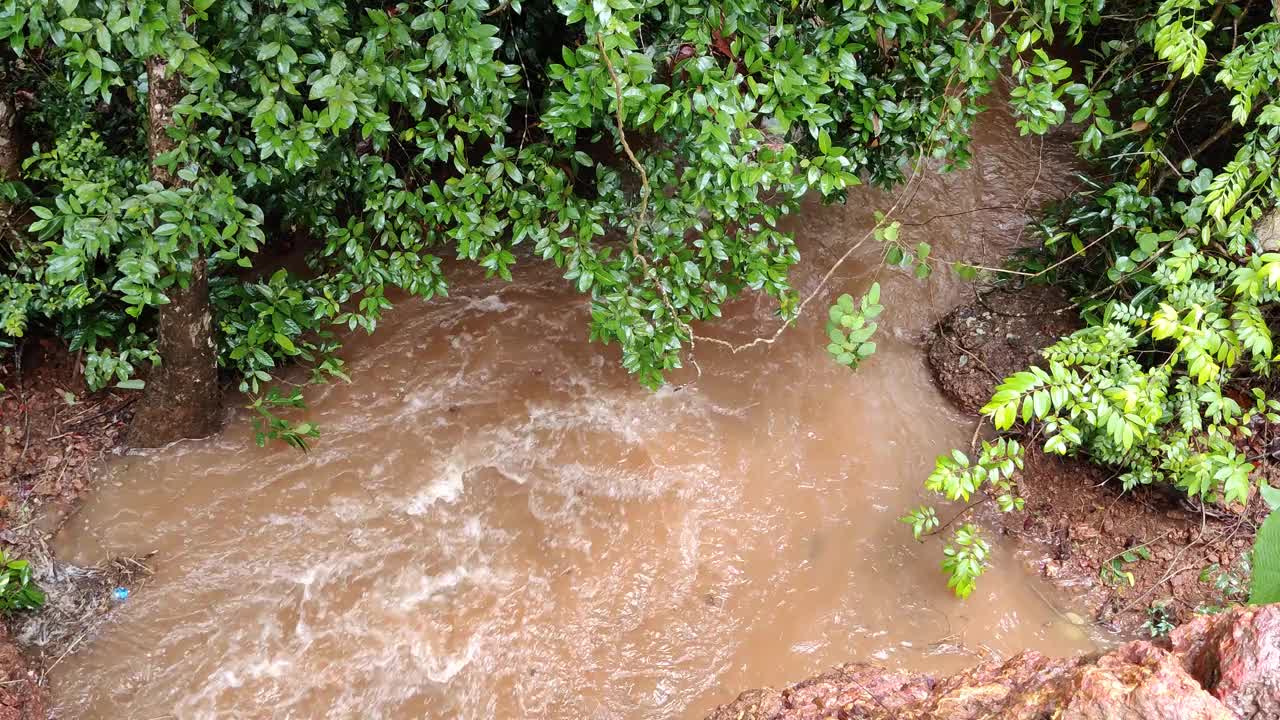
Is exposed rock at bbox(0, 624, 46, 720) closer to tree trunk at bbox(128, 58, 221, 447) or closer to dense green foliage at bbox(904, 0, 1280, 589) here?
tree trunk at bbox(128, 58, 221, 447)

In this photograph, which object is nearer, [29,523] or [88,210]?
[88,210]

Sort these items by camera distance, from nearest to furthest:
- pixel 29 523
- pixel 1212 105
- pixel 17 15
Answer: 1. pixel 17 15
2. pixel 29 523
3. pixel 1212 105

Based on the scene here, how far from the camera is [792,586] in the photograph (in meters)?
3.54

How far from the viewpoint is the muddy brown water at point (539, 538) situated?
125 inches

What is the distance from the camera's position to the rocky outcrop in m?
1.39

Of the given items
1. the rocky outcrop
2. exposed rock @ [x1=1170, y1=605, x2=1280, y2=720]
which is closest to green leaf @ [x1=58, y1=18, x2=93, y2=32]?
the rocky outcrop

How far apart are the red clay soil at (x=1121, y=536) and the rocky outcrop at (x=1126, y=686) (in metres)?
2.11

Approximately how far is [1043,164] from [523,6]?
3.46 metres

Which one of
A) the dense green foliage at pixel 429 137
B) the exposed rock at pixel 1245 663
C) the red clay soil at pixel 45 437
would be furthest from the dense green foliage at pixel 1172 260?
the red clay soil at pixel 45 437

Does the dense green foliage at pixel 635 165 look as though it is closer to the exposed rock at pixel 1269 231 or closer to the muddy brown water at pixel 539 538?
the exposed rock at pixel 1269 231

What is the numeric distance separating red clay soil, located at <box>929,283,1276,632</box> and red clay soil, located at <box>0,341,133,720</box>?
423 cm

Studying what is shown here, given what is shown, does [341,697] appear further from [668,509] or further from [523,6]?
[523,6]

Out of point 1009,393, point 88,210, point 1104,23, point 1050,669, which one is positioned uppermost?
point 1104,23

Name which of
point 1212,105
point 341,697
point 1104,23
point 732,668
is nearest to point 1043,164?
point 1104,23
